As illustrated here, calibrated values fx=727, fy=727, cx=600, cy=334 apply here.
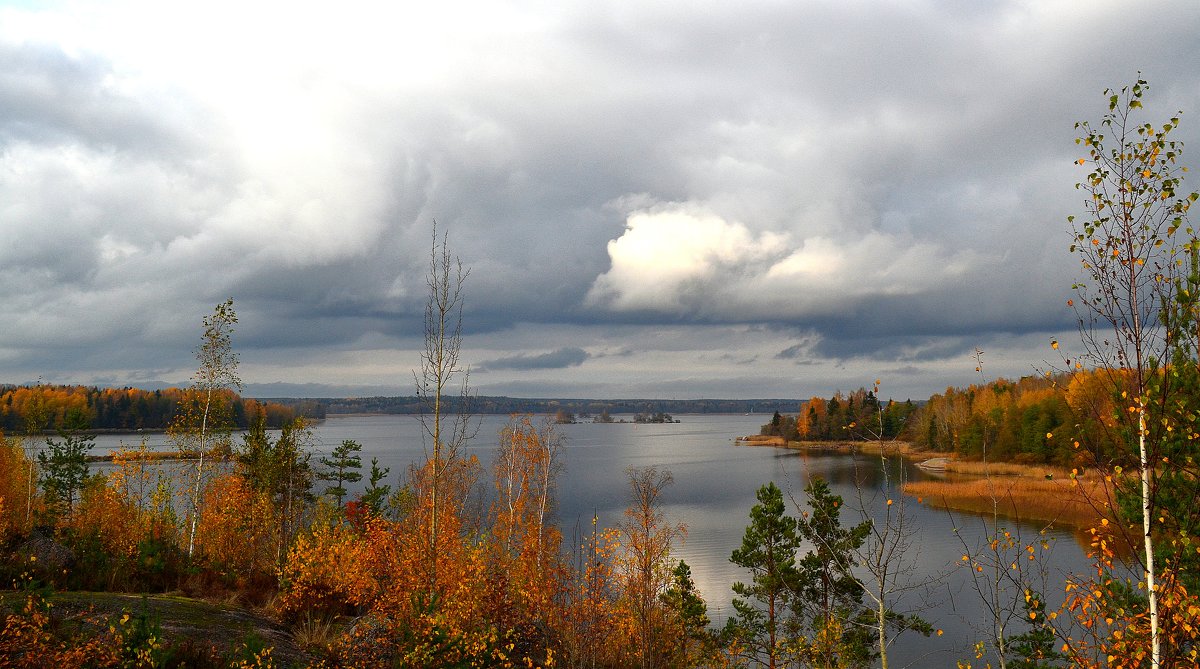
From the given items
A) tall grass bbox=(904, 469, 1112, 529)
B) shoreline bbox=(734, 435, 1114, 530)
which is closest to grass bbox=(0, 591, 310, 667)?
shoreline bbox=(734, 435, 1114, 530)

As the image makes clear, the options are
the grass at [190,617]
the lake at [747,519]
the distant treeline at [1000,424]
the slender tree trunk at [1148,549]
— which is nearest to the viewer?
the slender tree trunk at [1148,549]

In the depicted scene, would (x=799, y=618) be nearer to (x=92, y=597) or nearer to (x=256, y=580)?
(x=256, y=580)

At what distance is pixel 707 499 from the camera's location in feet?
236

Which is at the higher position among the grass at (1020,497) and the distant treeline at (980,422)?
the distant treeline at (980,422)

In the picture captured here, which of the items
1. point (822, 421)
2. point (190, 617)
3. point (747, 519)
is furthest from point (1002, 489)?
point (822, 421)

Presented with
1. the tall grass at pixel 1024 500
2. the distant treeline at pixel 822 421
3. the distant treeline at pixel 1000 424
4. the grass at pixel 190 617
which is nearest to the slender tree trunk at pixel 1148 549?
the grass at pixel 190 617

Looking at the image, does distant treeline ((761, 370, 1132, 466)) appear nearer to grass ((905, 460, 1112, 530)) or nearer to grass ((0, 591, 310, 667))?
grass ((905, 460, 1112, 530))

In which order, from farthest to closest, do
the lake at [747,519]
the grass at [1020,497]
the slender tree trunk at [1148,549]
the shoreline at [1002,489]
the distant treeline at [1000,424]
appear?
1. the distant treeline at [1000,424]
2. the grass at [1020,497]
3. the shoreline at [1002,489]
4. the lake at [747,519]
5. the slender tree trunk at [1148,549]

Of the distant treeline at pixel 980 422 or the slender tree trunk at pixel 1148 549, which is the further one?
the distant treeline at pixel 980 422

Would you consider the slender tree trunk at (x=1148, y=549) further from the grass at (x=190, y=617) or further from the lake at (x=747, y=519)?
the grass at (x=190, y=617)

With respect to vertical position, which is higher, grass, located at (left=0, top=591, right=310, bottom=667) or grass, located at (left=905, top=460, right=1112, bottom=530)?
grass, located at (left=0, top=591, right=310, bottom=667)

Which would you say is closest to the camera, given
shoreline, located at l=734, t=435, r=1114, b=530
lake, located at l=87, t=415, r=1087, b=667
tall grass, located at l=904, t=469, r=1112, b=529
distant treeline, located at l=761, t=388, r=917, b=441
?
lake, located at l=87, t=415, r=1087, b=667

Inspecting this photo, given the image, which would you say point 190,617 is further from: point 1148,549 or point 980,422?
point 980,422

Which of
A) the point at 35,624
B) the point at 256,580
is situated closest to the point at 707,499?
the point at 256,580
